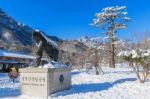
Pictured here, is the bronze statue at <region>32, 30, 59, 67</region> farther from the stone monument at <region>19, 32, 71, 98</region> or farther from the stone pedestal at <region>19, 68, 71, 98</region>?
the stone pedestal at <region>19, 68, 71, 98</region>

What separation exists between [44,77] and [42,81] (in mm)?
232

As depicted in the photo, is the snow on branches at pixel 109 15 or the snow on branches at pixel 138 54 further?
the snow on branches at pixel 109 15

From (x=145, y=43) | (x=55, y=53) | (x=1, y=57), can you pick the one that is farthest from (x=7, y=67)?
(x=55, y=53)

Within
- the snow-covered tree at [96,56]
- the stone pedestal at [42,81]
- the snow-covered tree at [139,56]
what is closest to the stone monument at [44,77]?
the stone pedestal at [42,81]

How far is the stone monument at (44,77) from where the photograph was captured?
39.2ft

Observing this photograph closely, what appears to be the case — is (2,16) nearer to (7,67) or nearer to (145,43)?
(7,67)

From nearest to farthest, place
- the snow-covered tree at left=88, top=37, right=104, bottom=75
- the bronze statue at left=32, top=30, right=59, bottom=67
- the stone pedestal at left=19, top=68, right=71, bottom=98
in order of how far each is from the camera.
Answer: the stone pedestal at left=19, top=68, right=71, bottom=98, the bronze statue at left=32, top=30, right=59, bottom=67, the snow-covered tree at left=88, top=37, right=104, bottom=75

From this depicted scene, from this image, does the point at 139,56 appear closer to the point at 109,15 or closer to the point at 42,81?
the point at 42,81

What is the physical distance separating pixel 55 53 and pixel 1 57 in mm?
37790

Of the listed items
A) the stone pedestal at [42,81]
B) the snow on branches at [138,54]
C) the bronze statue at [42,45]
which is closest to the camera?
the stone pedestal at [42,81]

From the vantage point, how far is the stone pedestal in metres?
11.9

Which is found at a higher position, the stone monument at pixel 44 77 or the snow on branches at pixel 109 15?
the snow on branches at pixel 109 15

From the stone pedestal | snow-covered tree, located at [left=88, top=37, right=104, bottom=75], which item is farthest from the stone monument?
snow-covered tree, located at [left=88, top=37, right=104, bottom=75]

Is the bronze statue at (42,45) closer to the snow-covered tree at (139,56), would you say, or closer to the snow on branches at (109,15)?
the snow-covered tree at (139,56)
